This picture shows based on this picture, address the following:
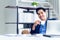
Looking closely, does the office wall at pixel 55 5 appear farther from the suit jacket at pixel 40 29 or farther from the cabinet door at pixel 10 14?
the suit jacket at pixel 40 29

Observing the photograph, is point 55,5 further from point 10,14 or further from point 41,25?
point 41,25

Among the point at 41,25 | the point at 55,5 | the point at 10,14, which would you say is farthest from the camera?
the point at 55,5

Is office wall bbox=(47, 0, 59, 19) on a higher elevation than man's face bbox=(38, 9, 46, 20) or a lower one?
higher

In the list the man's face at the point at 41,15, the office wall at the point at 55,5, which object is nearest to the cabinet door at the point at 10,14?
the office wall at the point at 55,5

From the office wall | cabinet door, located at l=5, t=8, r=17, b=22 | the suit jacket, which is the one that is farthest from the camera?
the office wall

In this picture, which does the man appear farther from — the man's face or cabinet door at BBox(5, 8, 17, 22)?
cabinet door at BBox(5, 8, 17, 22)

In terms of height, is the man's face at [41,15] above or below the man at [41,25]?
above

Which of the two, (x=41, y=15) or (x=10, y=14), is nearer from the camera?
(x=41, y=15)

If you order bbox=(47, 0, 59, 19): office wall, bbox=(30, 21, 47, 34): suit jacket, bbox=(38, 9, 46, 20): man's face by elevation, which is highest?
bbox=(47, 0, 59, 19): office wall

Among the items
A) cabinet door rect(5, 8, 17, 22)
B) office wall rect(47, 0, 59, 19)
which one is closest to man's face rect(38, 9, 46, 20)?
cabinet door rect(5, 8, 17, 22)

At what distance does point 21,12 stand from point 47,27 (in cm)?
185

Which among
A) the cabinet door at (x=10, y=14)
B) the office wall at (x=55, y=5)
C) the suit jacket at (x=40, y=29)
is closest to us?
the suit jacket at (x=40, y=29)

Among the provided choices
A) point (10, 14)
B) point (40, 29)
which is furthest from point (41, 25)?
point (10, 14)

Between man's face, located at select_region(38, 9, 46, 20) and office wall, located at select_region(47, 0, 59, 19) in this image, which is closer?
man's face, located at select_region(38, 9, 46, 20)
